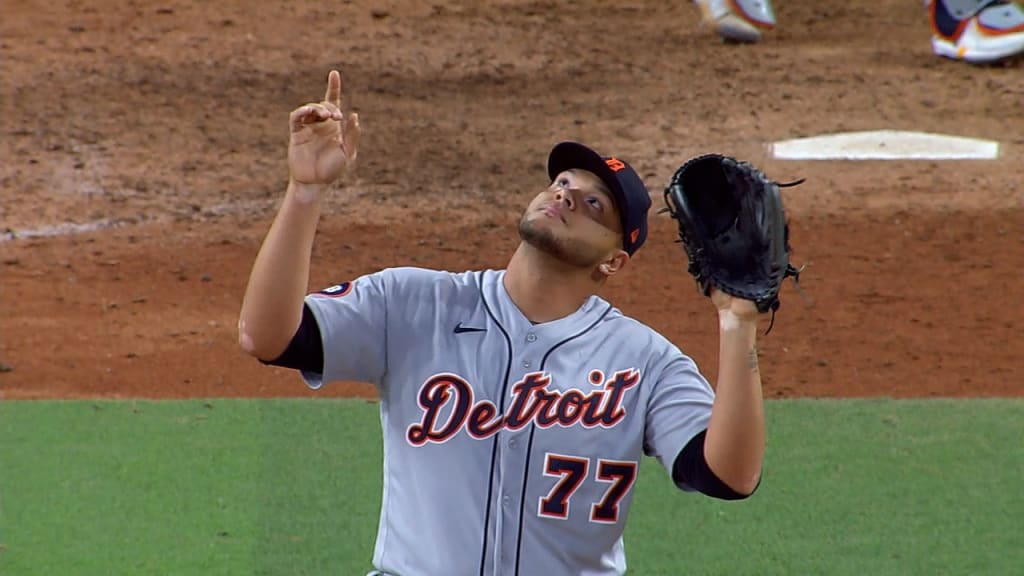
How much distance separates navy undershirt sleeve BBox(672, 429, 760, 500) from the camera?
2789mm

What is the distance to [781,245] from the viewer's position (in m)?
2.65

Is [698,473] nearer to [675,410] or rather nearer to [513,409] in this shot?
[675,410]

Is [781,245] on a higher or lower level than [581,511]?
higher

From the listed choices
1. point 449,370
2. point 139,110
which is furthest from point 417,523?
point 139,110

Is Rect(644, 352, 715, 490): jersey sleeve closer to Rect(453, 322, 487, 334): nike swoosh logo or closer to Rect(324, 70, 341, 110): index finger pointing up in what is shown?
Rect(453, 322, 487, 334): nike swoosh logo

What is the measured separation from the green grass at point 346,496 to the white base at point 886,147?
372 centimetres

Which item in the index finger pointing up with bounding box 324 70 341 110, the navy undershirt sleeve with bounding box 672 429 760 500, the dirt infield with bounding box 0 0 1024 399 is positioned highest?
the index finger pointing up with bounding box 324 70 341 110

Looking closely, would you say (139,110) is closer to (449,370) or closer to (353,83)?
(353,83)

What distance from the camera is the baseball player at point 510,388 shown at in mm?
2898

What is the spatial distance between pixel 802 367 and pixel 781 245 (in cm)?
416

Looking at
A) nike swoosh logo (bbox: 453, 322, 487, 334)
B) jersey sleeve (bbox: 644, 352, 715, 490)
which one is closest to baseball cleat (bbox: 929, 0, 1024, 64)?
jersey sleeve (bbox: 644, 352, 715, 490)

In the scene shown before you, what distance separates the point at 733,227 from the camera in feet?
8.94

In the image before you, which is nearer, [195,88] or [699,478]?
[699,478]

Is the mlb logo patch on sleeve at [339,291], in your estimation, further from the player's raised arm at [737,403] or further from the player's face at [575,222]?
the player's raised arm at [737,403]
